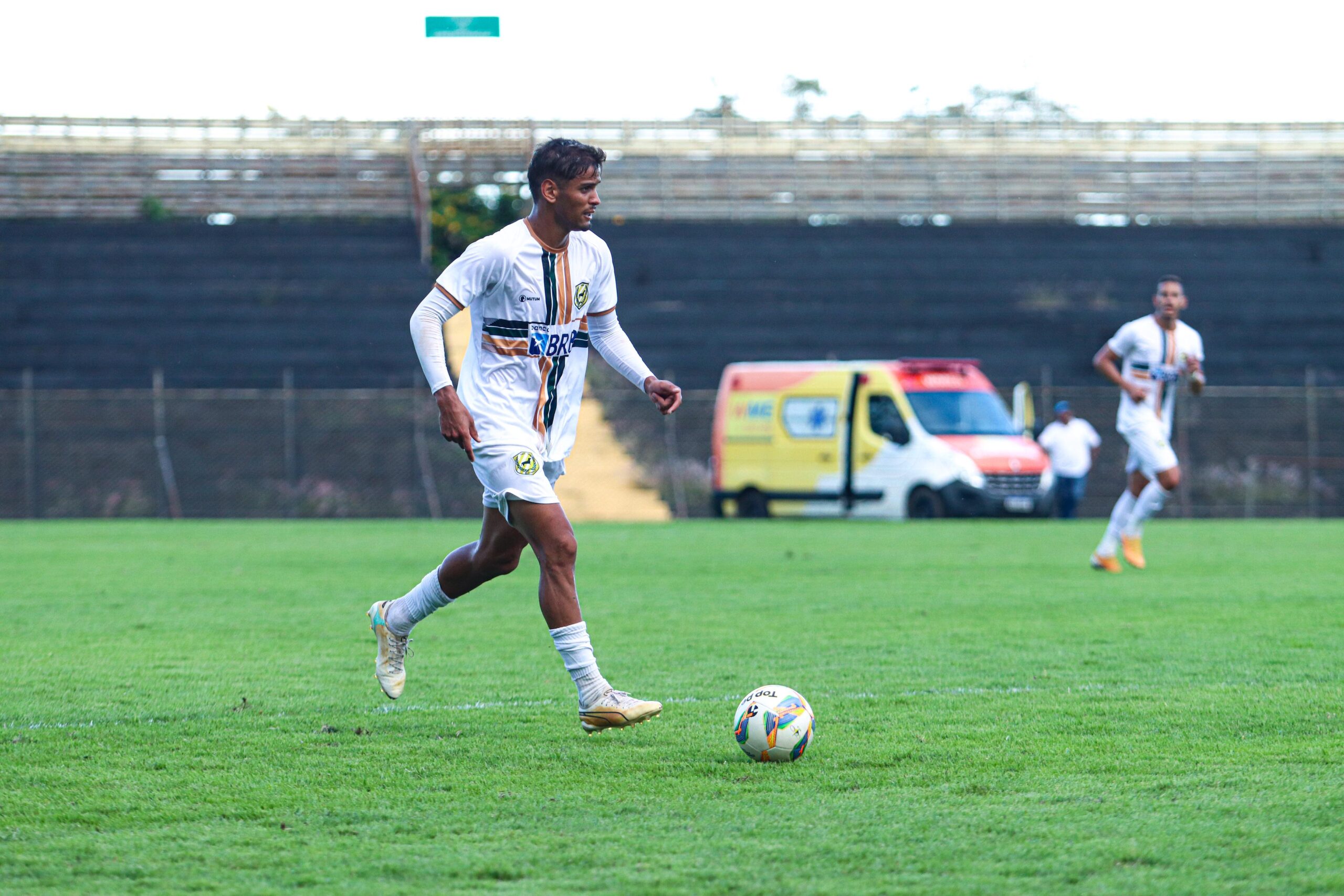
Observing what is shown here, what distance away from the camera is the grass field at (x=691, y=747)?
364 cm

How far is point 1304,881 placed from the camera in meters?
3.41

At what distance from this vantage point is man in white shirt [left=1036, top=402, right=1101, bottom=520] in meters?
22.4

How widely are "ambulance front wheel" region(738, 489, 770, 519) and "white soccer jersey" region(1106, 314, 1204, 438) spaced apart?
10267 mm

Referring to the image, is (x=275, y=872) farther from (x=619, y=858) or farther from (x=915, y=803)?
(x=915, y=803)

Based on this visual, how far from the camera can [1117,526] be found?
13.0 meters

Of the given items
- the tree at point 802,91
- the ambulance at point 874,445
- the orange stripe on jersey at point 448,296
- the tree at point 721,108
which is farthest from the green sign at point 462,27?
the tree at point 802,91

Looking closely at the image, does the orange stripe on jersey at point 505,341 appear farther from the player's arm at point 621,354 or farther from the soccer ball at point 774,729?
the soccer ball at point 774,729

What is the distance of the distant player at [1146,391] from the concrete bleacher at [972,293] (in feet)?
44.9

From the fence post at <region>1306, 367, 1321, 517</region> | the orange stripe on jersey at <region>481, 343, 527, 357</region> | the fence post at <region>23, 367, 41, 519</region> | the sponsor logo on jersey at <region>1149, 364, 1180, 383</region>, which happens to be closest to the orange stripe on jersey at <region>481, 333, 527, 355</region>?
the orange stripe on jersey at <region>481, 343, 527, 357</region>

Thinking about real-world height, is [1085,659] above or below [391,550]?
above

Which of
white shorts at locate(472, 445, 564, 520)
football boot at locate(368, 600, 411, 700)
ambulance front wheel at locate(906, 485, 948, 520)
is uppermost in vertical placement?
white shorts at locate(472, 445, 564, 520)

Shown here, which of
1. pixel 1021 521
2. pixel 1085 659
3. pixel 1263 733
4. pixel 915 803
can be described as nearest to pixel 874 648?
pixel 1085 659

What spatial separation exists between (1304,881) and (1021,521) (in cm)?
1941

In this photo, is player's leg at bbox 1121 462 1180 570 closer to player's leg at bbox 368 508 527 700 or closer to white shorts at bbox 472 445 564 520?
player's leg at bbox 368 508 527 700
